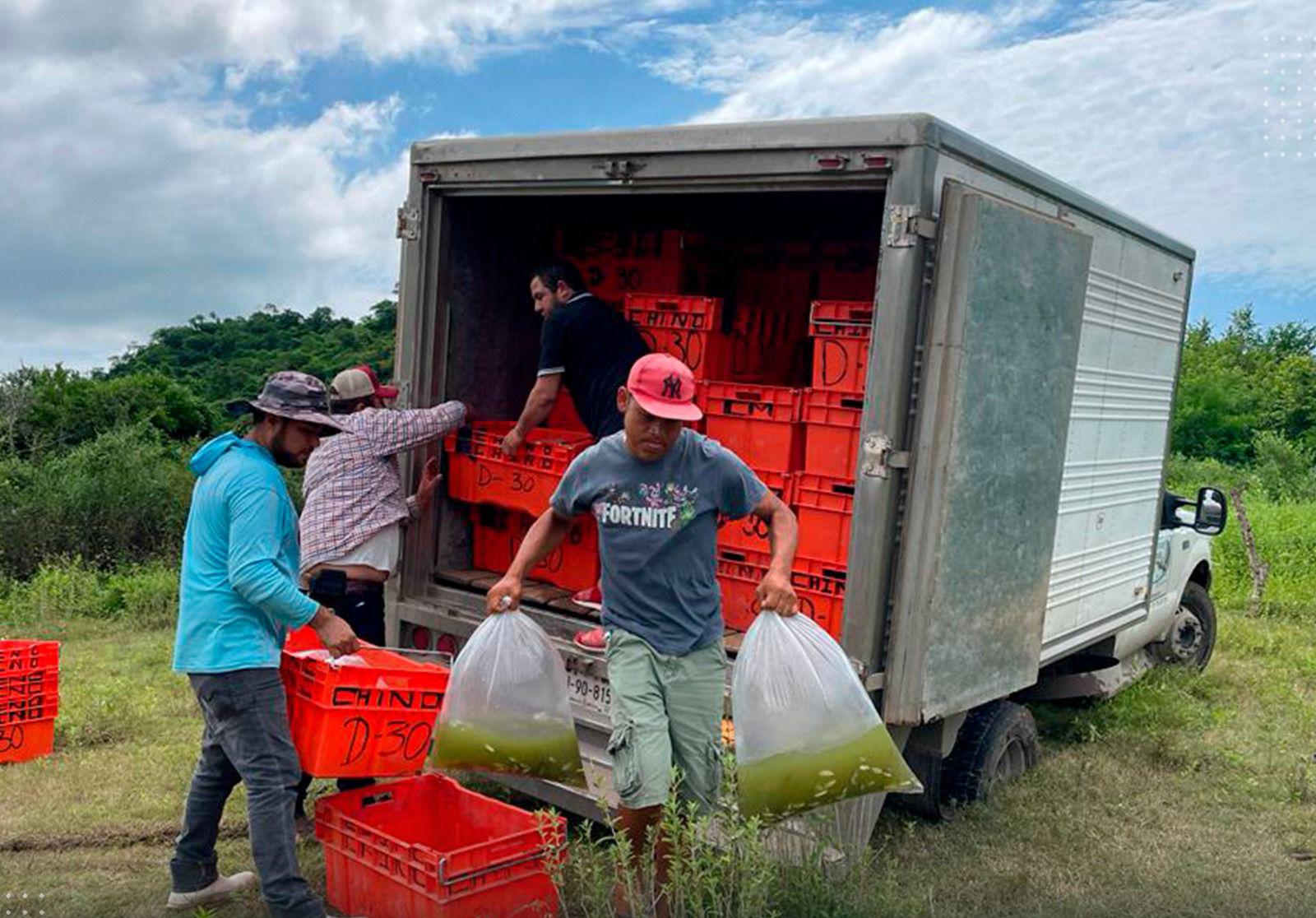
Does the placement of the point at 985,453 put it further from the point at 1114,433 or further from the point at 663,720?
the point at 1114,433

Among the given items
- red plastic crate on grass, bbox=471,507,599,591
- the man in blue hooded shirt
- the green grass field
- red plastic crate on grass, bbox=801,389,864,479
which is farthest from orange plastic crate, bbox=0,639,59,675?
red plastic crate on grass, bbox=801,389,864,479

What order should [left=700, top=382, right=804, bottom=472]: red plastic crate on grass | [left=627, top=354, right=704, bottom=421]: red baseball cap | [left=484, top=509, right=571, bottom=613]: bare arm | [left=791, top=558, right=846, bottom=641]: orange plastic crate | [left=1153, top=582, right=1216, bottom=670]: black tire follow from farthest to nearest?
1. [left=1153, top=582, right=1216, bottom=670]: black tire
2. [left=700, top=382, right=804, bottom=472]: red plastic crate on grass
3. [left=791, top=558, right=846, bottom=641]: orange plastic crate
4. [left=484, top=509, right=571, bottom=613]: bare arm
5. [left=627, top=354, right=704, bottom=421]: red baseball cap

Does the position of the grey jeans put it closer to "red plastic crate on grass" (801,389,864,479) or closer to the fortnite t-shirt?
the fortnite t-shirt

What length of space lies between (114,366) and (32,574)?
15.4 m

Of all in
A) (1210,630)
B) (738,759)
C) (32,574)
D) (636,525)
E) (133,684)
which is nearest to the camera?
(738,759)

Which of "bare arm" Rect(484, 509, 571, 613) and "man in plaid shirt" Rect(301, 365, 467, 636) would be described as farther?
"man in plaid shirt" Rect(301, 365, 467, 636)

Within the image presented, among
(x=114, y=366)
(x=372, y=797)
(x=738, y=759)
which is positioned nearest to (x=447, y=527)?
(x=372, y=797)

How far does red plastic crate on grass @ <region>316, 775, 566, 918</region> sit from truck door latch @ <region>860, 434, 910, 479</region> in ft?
5.18

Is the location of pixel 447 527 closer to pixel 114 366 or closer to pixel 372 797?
pixel 372 797

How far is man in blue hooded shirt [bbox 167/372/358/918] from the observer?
3842 millimetres

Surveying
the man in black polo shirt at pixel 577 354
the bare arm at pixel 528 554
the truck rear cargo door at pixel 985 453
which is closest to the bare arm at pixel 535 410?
the man in black polo shirt at pixel 577 354

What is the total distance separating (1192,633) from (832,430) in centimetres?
466

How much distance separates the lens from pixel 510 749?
13.4 ft

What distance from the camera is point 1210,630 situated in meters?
8.31
